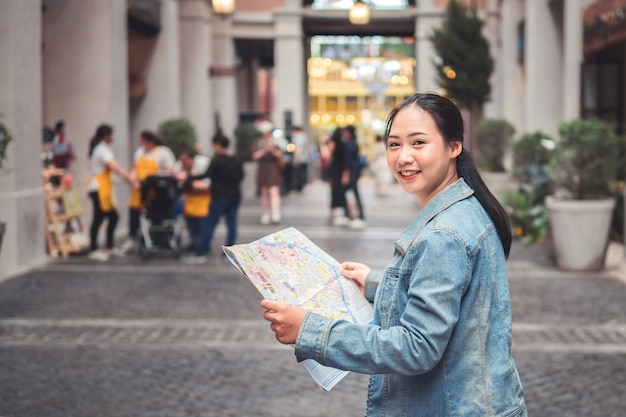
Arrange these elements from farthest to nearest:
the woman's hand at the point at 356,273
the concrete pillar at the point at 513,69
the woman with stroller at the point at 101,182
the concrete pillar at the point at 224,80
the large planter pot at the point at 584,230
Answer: the concrete pillar at the point at 224,80 → the concrete pillar at the point at 513,69 → the woman with stroller at the point at 101,182 → the large planter pot at the point at 584,230 → the woman's hand at the point at 356,273

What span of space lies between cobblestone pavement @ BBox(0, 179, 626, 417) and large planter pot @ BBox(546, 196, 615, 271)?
24 centimetres

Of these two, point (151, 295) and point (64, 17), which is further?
point (64, 17)

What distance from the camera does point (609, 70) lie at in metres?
15.8

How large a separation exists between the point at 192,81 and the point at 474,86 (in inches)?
325

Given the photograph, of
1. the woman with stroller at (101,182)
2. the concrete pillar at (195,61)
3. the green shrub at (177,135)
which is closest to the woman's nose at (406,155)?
the woman with stroller at (101,182)

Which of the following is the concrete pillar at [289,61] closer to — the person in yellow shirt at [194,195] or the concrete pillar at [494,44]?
the concrete pillar at [494,44]

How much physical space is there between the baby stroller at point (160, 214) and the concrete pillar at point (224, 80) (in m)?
13.8

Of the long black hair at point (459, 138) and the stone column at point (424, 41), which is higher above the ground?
the stone column at point (424, 41)

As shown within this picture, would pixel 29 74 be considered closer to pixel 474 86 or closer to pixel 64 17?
pixel 64 17

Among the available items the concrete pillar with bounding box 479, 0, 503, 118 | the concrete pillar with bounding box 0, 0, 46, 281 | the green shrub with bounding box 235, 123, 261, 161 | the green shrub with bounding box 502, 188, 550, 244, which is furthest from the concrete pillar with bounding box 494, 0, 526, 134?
the concrete pillar with bounding box 0, 0, 46, 281

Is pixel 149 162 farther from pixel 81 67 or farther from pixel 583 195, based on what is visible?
pixel 583 195

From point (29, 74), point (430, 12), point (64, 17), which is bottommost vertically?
point (29, 74)

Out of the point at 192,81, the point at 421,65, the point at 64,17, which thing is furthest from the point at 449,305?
the point at 421,65

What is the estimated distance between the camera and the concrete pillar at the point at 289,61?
101ft
